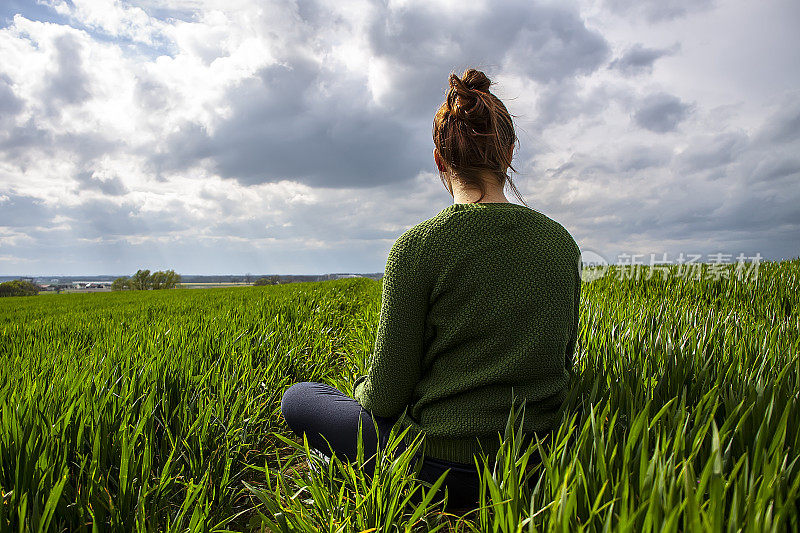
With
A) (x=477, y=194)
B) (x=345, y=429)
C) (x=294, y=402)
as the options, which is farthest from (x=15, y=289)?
(x=477, y=194)

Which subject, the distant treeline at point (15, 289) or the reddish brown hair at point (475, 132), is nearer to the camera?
the reddish brown hair at point (475, 132)

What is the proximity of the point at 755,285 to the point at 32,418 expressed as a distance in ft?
23.2

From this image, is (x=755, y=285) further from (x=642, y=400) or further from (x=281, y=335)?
(x=281, y=335)

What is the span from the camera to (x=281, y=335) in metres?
3.79

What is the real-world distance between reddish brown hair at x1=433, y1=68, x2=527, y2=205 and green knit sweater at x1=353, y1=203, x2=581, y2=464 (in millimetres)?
156

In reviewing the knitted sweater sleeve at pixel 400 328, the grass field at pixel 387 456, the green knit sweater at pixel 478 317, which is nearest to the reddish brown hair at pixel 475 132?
the green knit sweater at pixel 478 317

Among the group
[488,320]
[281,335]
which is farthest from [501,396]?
[281,335]

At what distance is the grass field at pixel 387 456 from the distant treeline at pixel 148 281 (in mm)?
60267

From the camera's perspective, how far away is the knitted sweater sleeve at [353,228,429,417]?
54.7 inches

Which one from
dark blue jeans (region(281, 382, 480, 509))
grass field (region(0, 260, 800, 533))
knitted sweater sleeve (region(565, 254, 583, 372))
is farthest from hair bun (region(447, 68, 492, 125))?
dark blue jeans (region(281, 382, 480, 509))

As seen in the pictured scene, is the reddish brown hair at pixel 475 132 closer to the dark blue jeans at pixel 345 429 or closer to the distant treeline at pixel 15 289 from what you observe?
the dark blue jeans at pixel 345 429

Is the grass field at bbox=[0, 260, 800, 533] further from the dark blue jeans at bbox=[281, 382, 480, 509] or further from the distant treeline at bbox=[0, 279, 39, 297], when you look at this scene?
the distant treeline at bbox=[0, 279, 39, 297]

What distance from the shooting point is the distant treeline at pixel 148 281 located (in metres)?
56.8

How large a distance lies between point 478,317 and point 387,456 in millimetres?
557
